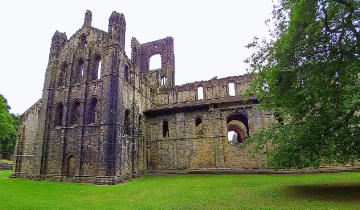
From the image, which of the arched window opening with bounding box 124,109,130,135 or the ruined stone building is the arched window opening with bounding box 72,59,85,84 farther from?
the arched window opening with bounding box 124,109,130,135

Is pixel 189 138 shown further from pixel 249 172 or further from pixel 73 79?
pixel 73 79

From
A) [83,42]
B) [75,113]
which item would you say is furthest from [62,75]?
[75,113]

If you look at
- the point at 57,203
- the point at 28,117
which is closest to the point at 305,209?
the point at 57,203

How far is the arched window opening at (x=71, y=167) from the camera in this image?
17.4 m

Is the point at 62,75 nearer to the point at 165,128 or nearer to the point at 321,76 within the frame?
the point at 165,128

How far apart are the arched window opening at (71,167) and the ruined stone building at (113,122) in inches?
3.2

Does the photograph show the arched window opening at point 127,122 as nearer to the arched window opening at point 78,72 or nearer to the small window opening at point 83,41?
the arched window opening at point 78,72

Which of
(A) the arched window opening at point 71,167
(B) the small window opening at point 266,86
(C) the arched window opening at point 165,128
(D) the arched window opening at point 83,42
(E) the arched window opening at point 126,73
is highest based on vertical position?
(D) the arched window opening at point 83,42

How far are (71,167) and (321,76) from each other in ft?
61.4

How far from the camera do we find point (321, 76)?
8055mm

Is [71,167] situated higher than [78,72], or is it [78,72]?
[78,72]

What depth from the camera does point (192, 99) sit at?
81.7 feet

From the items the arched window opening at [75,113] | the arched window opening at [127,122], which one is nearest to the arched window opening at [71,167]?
the arched window opening at [75,113]

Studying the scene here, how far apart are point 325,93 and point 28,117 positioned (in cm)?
2719
